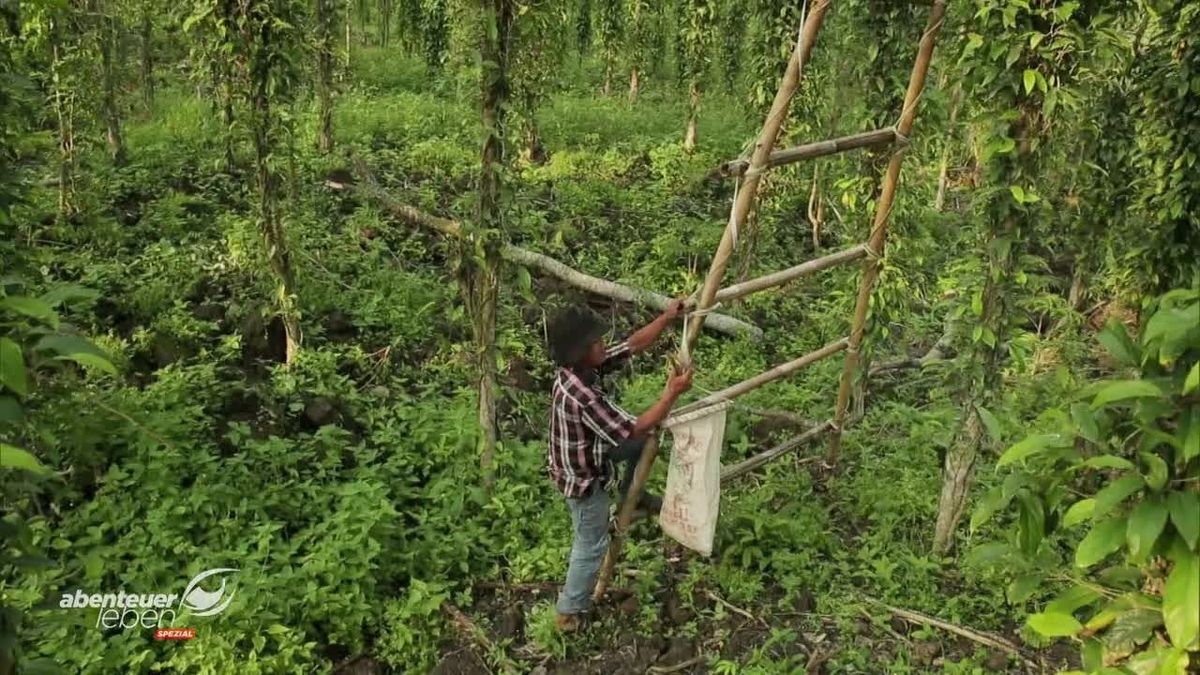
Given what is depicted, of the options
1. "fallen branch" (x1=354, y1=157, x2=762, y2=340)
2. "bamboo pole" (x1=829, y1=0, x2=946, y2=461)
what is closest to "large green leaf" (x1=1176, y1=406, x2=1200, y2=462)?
"bamboo pole" (x1=829, y1=0, x2=946, y2=461)

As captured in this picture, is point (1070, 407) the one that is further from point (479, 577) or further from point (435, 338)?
point (435, 338)

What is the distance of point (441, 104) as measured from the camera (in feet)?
47.3

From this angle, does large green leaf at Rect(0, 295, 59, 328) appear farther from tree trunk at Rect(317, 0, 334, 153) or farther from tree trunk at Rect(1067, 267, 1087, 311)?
tree trunk at Rect(317, 0, 334, 153)

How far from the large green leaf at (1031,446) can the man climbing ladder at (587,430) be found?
5.80 feet

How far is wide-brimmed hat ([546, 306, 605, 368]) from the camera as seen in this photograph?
136 inches

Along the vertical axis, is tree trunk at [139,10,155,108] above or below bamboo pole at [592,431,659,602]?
above

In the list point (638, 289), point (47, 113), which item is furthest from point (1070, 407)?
point (47, 113)

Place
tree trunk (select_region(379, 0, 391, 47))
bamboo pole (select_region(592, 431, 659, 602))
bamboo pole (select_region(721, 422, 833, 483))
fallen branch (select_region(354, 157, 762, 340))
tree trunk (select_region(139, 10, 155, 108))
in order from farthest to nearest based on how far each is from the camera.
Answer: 1. tree trunk (select_region(379, 0, 391, 47))
2. tree trunk (select_region(139, 10, 155, 108))
3. fallen branch (select_region(354, 157, 762, 340))
4. bamboo pole (select_region(721, 422, 833, 483))
5. bamboo pole (select_region(592, 431, 659, 602))

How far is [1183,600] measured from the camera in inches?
56.3

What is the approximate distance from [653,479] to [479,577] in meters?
1.31

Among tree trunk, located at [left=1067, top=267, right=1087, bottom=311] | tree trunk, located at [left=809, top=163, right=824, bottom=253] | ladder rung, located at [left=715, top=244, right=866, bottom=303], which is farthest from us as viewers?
tree trunk, located at [left=809, top=163, right=824, bottom=253]

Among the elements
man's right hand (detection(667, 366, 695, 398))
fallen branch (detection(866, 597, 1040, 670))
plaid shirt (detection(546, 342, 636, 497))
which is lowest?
fallen branch (detection(866, 597, 1040, 670))

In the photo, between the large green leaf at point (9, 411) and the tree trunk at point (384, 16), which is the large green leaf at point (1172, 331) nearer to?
the large green leaf at point (9, 411)

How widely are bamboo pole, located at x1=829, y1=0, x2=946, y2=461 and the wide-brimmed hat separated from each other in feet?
5.75
